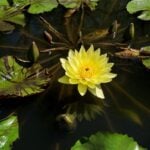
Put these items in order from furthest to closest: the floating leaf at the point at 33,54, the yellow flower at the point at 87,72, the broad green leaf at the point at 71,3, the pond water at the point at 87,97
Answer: the broad green leaf at the point at 71,3 < the floating leaf at the point at 33,54 < the yellow flower at the point at 87,72 < the pond water at the point at 87,97

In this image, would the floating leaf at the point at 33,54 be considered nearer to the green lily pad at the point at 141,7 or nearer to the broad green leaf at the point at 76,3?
the broad green leaf at the point at 76,3

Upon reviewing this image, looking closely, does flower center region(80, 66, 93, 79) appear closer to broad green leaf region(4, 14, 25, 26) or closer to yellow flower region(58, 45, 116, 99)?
yellow flower region(58, 45, 116, 99)

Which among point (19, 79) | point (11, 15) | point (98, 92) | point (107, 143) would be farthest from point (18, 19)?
point (107, 143)

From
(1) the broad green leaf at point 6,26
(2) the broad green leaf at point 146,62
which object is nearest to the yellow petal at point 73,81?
(2) the broad green leaf at point 146,62

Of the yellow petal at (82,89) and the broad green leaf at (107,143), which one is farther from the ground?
the yellow petal at (82,89)

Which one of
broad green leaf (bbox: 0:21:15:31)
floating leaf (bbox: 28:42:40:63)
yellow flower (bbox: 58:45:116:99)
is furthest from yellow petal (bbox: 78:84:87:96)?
broad green leaf (bbox: 0:21:15:31)

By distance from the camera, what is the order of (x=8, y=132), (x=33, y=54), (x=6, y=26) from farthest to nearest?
(x=6, y=26), (x=33, y=54), (x=8, y=132)

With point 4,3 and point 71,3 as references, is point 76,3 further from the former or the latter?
point 4,3

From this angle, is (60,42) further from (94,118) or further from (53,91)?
(94,118)
